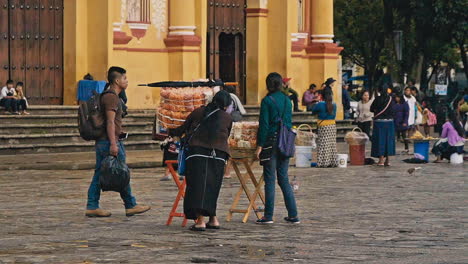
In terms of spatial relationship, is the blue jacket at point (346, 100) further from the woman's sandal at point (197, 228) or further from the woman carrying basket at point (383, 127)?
the woman's sandal at point (197, 228)

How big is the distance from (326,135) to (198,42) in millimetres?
8544

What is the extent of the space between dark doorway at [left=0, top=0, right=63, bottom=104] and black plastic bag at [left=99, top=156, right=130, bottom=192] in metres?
16.0

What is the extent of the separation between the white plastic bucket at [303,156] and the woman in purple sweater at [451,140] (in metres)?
2.99

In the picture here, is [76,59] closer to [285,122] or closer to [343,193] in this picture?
[343,193]

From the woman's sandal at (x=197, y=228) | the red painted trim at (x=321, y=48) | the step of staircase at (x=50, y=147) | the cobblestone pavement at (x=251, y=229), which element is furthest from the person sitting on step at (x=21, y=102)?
the woman's sandal at (x=197, y=228)

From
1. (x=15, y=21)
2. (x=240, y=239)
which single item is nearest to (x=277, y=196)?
(x=240, y=239)

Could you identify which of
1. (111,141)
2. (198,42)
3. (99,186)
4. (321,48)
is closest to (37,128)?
(198,42)

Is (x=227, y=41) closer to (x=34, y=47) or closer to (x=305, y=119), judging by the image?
(x=305, y=119)

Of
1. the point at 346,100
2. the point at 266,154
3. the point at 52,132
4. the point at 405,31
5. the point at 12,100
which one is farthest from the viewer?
the point at 405,31

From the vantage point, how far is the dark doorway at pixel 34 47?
3122 cm

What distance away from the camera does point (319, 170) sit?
84.1 feet

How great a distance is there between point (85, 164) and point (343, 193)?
6.94m

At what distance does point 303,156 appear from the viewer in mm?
26469

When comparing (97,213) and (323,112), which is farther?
(323,112)
